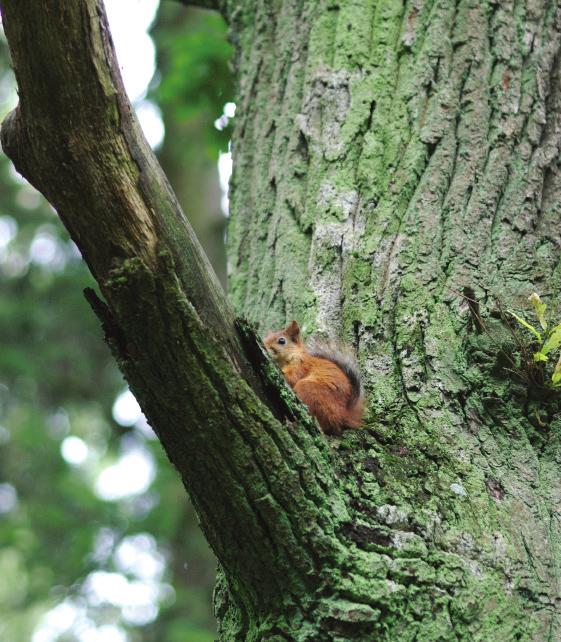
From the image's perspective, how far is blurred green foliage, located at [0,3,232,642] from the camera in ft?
23.8

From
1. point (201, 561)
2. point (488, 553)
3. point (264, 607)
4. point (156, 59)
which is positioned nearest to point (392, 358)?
point (488, 553)

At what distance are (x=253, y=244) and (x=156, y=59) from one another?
18.5 feet

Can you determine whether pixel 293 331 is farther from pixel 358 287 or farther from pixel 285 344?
pixel 358 287

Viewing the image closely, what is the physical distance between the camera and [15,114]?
1.79 metres

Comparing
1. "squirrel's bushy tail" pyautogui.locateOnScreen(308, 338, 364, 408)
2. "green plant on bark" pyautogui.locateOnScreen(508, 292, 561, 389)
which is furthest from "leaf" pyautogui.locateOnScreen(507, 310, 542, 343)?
"squirrel's bushy tail" pyautogui.locateOnScreen(308, 338, 364, 408)

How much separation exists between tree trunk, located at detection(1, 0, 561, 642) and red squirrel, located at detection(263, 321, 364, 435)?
72 mm

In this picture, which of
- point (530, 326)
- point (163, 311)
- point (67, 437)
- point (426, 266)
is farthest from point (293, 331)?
point (67, 437)

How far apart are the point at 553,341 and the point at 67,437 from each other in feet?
30.7

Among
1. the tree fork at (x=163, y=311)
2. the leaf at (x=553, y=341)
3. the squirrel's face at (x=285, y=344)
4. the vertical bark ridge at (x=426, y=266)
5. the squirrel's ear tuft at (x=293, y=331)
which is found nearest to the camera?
the tree fork at (x=163, y=311)

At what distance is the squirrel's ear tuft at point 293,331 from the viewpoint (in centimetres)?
280

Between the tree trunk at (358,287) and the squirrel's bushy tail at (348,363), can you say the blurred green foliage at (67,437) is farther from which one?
the squirrel's bushy tail at (348,363)

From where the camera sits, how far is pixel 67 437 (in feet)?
35.5

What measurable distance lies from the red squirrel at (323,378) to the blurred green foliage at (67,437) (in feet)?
11.8

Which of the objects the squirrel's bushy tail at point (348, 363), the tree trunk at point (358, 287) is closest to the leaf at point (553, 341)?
the tree trunk at point (358, 287)
